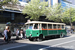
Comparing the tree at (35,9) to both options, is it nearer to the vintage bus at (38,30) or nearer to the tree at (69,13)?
the vintage bus at (38,30)

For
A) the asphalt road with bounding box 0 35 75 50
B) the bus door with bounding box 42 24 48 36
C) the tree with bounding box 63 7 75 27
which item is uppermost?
the tree with bounding box 63 7 75 27

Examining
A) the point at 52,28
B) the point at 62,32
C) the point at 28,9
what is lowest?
the point at 62,32

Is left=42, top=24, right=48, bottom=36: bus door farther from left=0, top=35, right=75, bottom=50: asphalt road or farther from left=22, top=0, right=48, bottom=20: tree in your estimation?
left=22, top=0, right=48, bottom=20: tree

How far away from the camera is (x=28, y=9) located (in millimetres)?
18797

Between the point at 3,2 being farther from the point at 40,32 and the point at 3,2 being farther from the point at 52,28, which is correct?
the point at 52,28

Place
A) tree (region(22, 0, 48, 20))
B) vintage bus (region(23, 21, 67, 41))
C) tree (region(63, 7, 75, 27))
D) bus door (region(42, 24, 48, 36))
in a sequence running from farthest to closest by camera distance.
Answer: tree (region(63, 7, 75, 27)), tree (region(22, 0, 48, 20)), bus door (region(42, 24, 48, 36)), vintage bus (region(23, 21, 67, 41))

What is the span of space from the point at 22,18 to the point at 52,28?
37.5ft

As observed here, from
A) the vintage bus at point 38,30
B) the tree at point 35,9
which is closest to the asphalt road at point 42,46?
the vintage bus at point 38,30

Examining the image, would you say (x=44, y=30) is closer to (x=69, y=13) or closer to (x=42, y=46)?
(x=42, y=46)

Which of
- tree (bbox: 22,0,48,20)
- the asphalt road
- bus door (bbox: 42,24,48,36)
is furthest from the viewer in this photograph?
tree (bbox: 22,0,48,20)

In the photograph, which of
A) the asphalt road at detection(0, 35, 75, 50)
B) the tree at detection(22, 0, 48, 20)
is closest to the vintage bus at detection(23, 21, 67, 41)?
the asphalt road at detection(0, 35, 75, 50)

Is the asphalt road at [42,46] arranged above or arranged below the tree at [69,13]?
below

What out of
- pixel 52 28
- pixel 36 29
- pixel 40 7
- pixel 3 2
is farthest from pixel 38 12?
pixel 3 2

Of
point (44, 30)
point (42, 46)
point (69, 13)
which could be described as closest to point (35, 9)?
point (44, 30)
